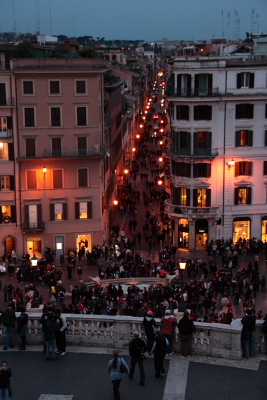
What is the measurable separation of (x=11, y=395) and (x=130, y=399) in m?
2.99

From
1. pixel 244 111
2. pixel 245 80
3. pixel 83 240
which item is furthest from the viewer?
pixel 244 111

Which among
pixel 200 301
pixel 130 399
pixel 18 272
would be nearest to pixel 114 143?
pixel 18 272

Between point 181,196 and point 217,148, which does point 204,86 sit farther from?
point 181,196

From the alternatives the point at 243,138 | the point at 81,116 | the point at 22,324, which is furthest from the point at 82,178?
the point at 22,324

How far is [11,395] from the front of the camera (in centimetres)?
1664

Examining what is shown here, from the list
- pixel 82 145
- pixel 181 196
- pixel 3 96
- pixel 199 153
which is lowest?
pixel 181 196

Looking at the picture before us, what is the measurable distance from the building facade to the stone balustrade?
33.2 meters

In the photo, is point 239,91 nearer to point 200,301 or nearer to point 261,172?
point 261,172

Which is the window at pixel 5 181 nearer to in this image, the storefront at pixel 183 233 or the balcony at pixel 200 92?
the storefront at pixel 183 233

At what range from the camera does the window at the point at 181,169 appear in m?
53.7

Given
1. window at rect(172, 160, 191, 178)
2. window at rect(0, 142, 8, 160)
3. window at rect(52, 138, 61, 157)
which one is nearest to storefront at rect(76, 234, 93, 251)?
window at rect(52, 138, 61, 157)

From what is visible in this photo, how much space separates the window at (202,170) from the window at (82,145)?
8978 millimetres

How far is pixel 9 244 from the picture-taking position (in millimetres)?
50469

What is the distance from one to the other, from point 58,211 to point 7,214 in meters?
3.75
